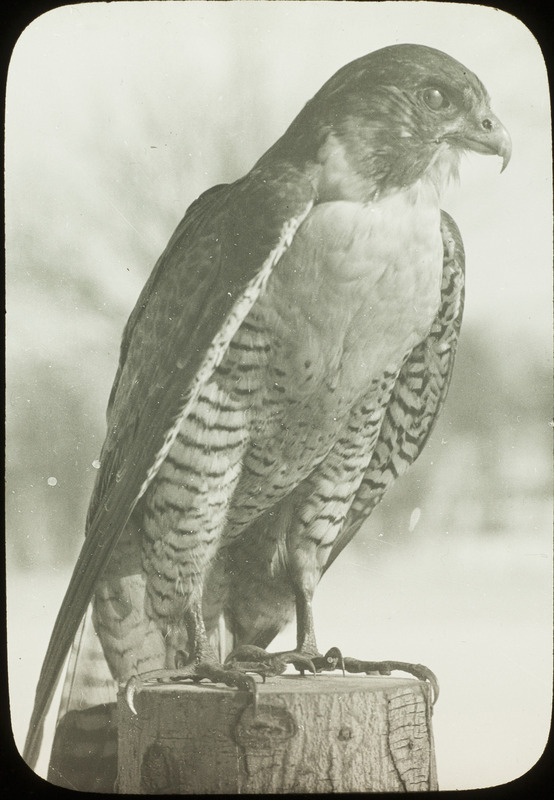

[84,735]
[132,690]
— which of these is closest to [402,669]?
[132,690]

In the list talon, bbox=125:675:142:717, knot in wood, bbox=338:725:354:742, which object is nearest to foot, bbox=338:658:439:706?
knot in wood, bbox=338:725:354:742

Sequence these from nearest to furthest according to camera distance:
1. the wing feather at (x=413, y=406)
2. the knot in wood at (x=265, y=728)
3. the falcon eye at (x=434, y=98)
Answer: the knot in wood at (x=265, y=728) → the falcon eye at (x=434, y=98) → the wing feather at (x=413, y=406)

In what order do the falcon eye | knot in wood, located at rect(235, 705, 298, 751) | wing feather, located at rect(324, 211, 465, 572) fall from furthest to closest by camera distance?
wing feather, located at rect(324, 211, 465, 572) → the falcon eye → knot in wood, located at rect(235, 705, 298, 751)

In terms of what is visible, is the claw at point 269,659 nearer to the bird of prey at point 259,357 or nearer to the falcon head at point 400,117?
the bird of prey at point 259,357

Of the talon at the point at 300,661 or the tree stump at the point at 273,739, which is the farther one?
the talon at the point at 300,661

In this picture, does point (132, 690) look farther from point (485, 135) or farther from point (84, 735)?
point (485, 135)

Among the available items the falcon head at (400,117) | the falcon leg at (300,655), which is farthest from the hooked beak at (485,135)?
the falcon leg at (300,655)

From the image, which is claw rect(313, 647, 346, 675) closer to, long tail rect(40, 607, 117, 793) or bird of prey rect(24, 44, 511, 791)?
bird of prey rect(24, 44, 511, 791)
